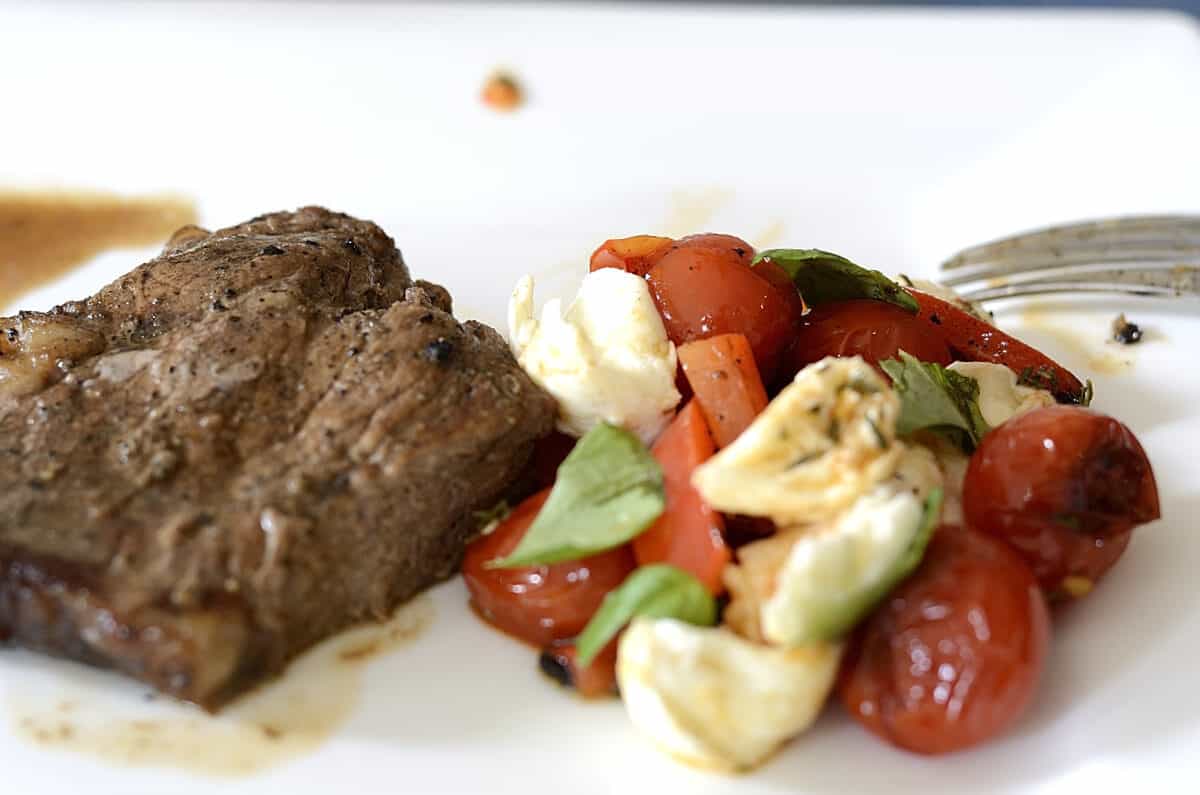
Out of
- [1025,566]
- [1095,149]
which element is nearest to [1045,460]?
[1025,566]

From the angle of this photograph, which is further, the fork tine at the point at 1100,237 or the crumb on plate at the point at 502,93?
the crumb on plate at the point at 502,93

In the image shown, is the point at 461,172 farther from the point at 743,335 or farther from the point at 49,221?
the point at 743,335

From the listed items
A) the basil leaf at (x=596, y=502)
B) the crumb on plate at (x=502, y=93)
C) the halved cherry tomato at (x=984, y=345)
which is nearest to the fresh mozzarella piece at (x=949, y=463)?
the halved cherry tomato at (x=984, y=345)

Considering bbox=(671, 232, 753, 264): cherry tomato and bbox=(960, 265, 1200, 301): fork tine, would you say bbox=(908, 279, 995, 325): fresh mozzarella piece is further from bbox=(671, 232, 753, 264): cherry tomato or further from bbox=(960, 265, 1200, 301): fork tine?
bbox=(671, 232, 753, 264): cherry tomato

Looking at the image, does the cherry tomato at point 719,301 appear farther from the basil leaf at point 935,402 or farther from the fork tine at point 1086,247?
the fork tine at point 1086,247

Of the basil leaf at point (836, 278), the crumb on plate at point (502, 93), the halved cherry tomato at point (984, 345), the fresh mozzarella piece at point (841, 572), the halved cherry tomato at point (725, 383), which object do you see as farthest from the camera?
the crumb on plate at point (502, 93)

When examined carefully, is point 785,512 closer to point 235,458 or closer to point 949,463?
point 949,463

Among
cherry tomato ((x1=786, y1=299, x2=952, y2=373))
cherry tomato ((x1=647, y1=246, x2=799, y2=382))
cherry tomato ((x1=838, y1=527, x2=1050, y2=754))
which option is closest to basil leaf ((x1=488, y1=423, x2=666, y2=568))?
cherry tomato ((x1=647, y1=246, x2=799, y2=382))

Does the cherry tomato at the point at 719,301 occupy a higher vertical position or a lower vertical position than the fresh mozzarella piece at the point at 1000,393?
higher
